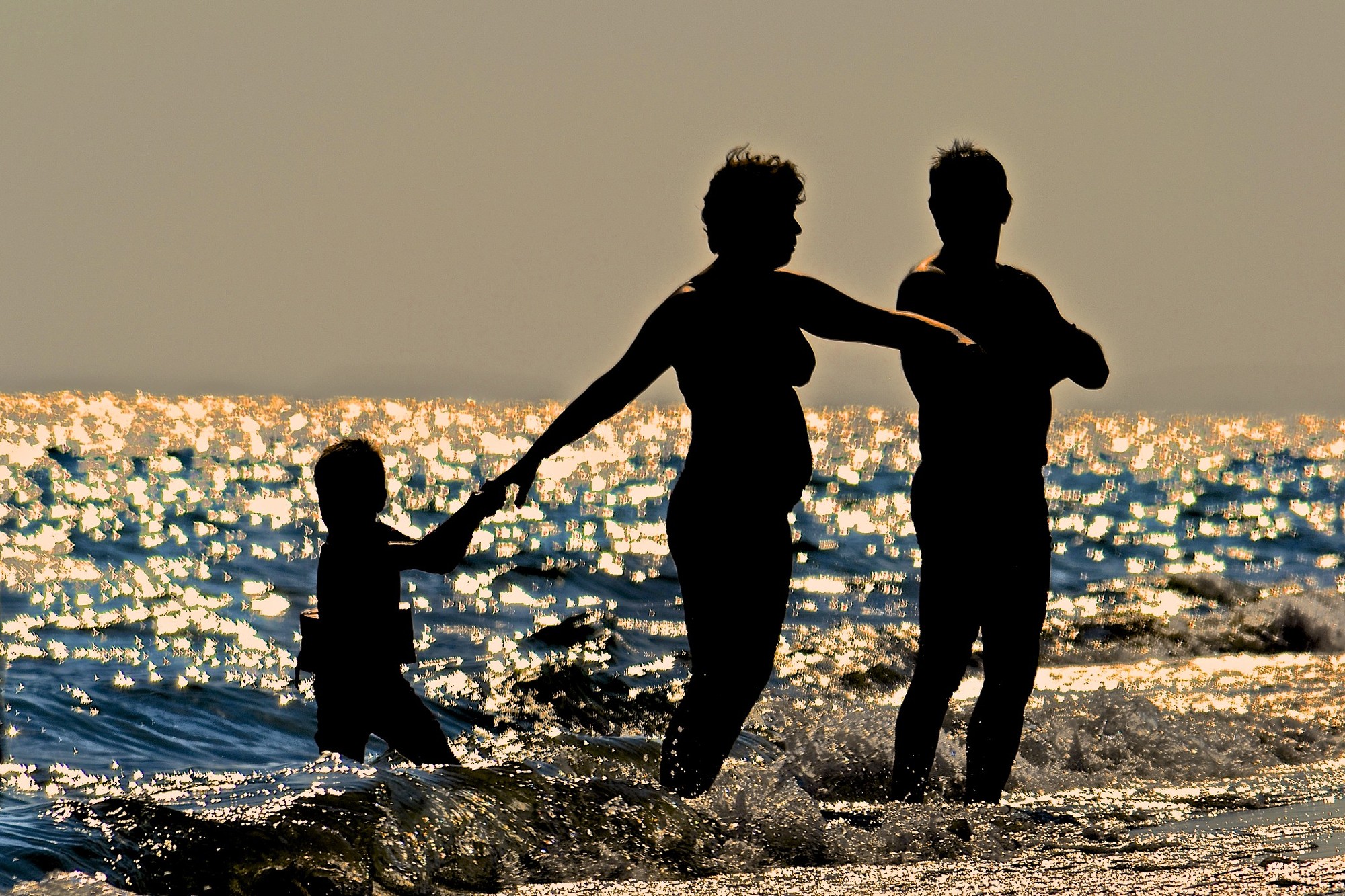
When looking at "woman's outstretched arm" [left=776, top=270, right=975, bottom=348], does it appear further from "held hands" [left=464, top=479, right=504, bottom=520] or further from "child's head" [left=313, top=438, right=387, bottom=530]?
"child's head" [left=313, top=438, right=387, bottom=530]

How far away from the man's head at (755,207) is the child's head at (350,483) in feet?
4.27

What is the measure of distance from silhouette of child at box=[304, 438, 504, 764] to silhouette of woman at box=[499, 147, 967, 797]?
0.32 m

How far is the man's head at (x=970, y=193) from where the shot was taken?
532 cm

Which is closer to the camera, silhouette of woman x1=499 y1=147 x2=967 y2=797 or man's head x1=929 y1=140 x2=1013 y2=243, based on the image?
silhouette of woman x1=499 y1=147 x2=967 y2=797

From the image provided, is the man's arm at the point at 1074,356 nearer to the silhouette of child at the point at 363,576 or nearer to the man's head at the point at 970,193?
the man's head at the point at 970,193

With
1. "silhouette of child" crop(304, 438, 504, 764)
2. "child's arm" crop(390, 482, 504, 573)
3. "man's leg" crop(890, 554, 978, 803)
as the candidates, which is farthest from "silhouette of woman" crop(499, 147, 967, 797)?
"man's leg" crop(890, 554, 978, 803)

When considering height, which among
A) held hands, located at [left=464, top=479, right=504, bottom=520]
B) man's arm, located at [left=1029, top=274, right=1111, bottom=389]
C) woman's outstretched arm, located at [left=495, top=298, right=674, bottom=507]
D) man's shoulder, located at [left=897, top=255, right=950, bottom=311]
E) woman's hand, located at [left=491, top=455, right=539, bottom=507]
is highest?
man's shoulder, located at [left=897, top=255, right=950, bottom=311]

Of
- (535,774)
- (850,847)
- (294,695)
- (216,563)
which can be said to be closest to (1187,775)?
(850,847)

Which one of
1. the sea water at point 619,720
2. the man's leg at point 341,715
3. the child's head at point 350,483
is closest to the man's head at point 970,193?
the sea water at point 619,720

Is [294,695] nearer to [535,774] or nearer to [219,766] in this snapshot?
[219,766]

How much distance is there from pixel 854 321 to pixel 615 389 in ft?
2.55

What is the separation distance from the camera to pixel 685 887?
14.1 feet

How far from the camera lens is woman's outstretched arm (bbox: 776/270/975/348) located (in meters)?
4.62

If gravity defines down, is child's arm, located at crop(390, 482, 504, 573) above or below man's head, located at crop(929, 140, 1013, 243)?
below
